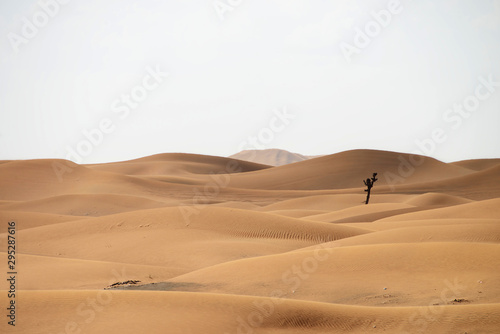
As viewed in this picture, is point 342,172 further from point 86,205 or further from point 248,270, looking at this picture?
point 248,270

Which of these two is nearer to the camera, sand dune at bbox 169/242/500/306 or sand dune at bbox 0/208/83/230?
sand dune at bbox 169/242/500/306

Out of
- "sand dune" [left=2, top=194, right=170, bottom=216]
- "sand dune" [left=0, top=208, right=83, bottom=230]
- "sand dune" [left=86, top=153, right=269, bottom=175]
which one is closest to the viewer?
"sand dune" [left=0, top=208, right=83, bottom=230]

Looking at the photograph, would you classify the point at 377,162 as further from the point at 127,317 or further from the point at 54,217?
the point at 127,317

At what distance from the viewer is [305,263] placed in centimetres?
1488

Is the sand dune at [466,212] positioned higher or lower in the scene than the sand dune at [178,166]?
lower

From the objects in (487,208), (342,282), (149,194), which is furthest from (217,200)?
(342,282)

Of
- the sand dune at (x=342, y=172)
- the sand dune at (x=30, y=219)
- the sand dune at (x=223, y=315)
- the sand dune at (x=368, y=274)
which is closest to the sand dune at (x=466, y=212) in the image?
the sand dune at (x=368, y=274)

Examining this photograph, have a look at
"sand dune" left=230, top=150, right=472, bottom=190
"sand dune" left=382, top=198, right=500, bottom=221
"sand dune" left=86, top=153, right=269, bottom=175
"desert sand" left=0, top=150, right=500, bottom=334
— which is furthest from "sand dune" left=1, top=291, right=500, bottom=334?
"sand dune" left=86, top=153, right=269, bottom=175

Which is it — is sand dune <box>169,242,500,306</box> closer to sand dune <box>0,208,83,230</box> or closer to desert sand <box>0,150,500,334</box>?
desert sand <box>0,150,500,334</box>

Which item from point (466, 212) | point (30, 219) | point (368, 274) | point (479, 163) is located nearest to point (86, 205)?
point (30, 219)

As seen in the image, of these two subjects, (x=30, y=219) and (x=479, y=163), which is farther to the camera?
(x=479, y=163)

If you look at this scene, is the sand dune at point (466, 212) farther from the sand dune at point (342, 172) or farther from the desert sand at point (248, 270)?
the sand dune at point (342, 172)

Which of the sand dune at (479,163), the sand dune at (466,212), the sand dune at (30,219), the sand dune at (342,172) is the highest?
the sand dune at (479,163)

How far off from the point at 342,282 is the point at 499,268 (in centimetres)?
358
